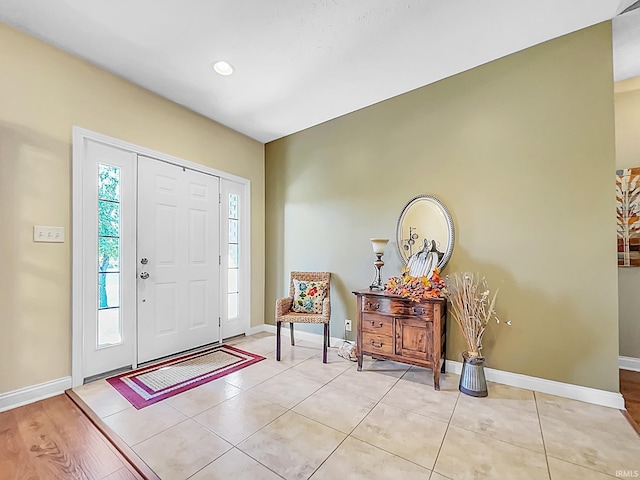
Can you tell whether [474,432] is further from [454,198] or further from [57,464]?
[57,464]

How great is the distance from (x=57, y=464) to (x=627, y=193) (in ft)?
15.2

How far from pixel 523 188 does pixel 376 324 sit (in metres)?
1.65

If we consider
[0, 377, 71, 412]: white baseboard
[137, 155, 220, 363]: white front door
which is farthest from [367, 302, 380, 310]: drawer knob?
[0, 377, 71, 412]: white baseboard

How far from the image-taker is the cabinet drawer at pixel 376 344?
8.23 ft

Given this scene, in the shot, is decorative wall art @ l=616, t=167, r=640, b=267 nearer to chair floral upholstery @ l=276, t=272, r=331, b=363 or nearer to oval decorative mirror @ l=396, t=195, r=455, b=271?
oval decorative mirror @ l=396, t=195, r=455, b=271

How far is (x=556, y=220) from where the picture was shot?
7.17 ft

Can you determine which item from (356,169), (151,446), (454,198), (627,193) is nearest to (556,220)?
(454,198)

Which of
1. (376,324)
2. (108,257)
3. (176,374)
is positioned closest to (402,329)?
(376,324)

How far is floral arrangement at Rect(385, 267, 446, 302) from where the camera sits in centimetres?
234

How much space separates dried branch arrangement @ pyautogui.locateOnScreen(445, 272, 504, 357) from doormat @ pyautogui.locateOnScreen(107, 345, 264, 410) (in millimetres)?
1940

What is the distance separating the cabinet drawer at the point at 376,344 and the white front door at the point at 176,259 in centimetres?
183

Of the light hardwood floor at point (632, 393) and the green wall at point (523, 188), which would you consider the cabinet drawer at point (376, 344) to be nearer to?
the green wall at point (523, 188)

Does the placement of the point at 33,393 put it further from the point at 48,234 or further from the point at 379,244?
the point at 379,244

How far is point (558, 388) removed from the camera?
2.14m
